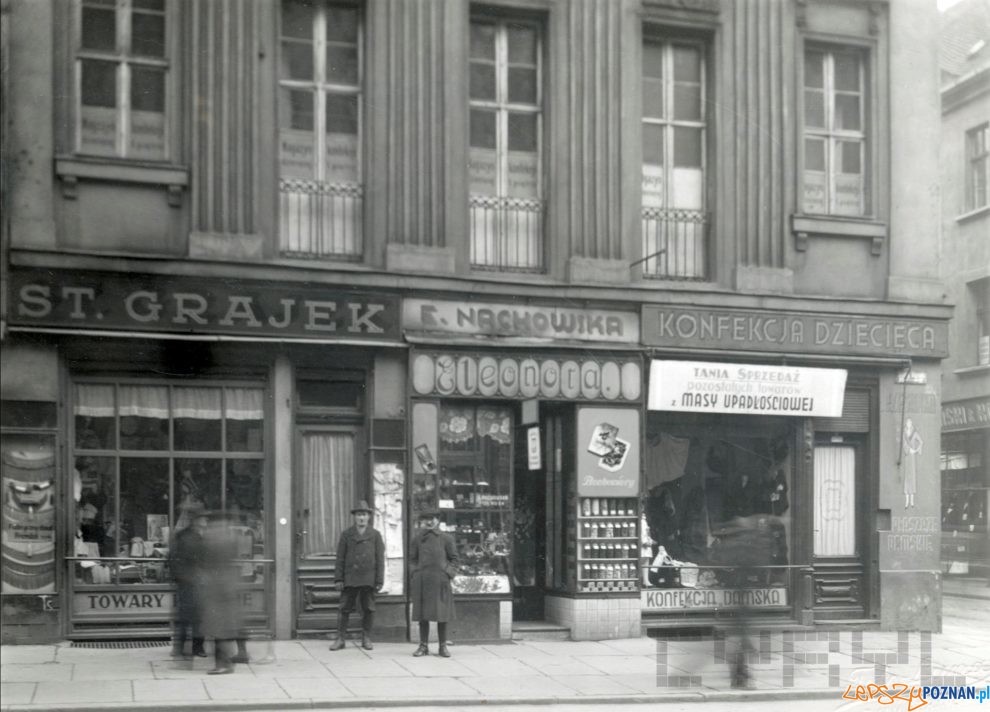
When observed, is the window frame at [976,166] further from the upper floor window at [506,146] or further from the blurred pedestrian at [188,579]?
the blurred pedestrian at [188,579]

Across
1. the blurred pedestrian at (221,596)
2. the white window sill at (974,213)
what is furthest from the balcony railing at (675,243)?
the white window sill at (974,213)

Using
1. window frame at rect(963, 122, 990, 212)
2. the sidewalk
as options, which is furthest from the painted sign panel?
window frame at rect(963, 122, 990, 212)

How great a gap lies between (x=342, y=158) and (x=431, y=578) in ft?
17.7

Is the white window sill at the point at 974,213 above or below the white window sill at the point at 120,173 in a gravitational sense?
above

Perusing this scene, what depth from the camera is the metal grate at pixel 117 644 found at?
1460 centimetres

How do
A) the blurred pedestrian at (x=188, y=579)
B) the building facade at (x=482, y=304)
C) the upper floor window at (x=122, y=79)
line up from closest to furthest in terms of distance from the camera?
the blurred pedestrian at (x=188, y=579)
the building facade at (x=482, y=304)
the upper floor window at (x=122, y=79)

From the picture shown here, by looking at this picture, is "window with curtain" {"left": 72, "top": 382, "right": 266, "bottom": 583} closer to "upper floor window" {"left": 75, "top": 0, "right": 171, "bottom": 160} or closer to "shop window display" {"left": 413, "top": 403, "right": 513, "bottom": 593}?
"shop window display" {"left": 413, "top": 403, "right": 513, "bottom": 593}

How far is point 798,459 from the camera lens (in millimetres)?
18078

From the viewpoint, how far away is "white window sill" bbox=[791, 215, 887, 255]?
18031 millimetres

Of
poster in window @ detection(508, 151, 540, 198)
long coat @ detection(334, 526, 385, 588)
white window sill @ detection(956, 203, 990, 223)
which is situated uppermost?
white window sill @ detection(956, 203, 990, 223)

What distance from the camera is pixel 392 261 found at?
16172mm

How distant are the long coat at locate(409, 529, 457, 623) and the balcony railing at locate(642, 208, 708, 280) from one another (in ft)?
16.2

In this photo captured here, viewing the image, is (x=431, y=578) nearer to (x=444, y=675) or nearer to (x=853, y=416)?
(x=444, y=675)

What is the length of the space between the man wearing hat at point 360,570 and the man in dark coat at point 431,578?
436mm
